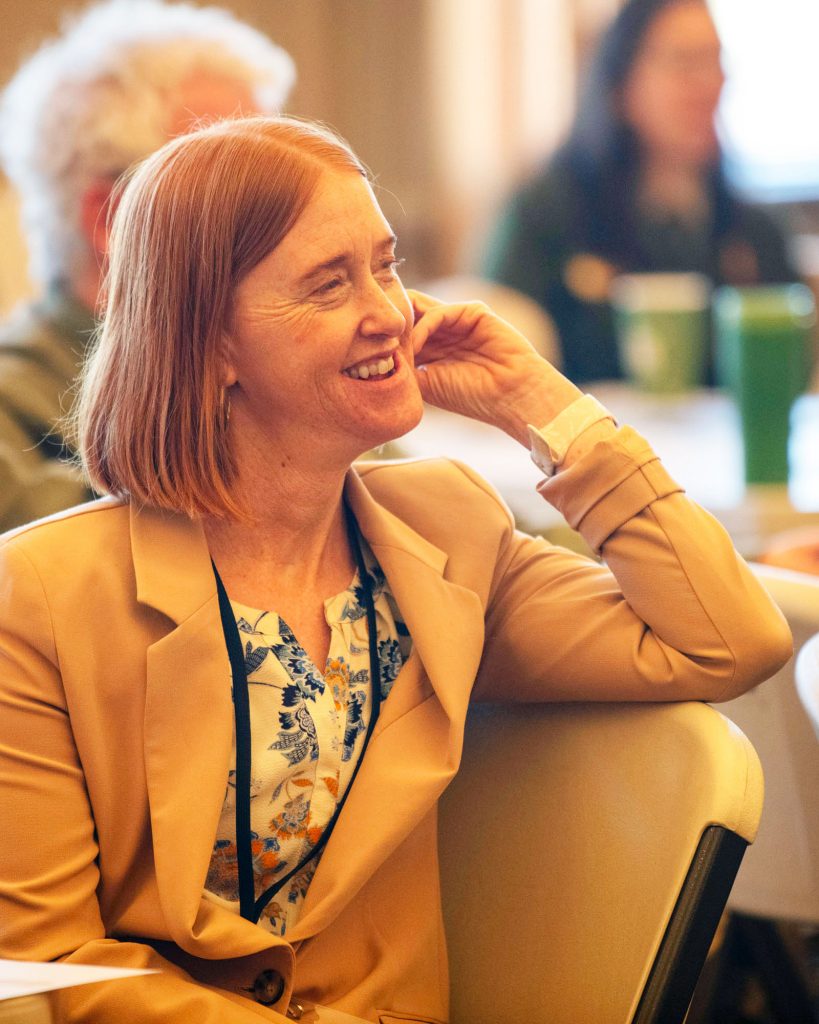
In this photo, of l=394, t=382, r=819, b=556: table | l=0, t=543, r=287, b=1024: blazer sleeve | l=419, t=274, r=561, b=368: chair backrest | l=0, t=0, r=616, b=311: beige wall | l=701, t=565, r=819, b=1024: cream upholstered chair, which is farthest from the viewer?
l=0, t=0, r=616, b=311: beige wall

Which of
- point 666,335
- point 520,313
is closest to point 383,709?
point 666,335

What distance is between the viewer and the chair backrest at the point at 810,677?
1204 millimetres

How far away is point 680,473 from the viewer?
2264mm

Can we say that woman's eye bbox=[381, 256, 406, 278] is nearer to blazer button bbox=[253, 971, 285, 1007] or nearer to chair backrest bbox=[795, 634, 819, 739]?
chair backrest bbox=[795, 634, 819, 739]

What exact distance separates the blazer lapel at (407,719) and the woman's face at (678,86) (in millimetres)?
2399

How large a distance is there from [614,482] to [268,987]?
1.84ft

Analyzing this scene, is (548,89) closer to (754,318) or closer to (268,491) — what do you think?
(754,318)

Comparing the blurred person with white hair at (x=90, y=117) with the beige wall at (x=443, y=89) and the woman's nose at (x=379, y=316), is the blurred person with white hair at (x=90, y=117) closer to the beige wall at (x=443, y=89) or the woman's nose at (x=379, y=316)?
the woman's nose at (x=379, y=316)

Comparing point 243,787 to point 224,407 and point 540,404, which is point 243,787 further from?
point 540,404

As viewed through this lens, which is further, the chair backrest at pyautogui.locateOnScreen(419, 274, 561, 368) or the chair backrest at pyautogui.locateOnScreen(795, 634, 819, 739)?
the chair backrest at pyautogui.locateOnScreen(419, 274, 561, 368)

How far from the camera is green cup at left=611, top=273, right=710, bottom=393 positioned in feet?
8.70

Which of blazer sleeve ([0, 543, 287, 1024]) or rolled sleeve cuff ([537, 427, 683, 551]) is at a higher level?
rolled sleeve cuff ([537, 427, 683, 551])

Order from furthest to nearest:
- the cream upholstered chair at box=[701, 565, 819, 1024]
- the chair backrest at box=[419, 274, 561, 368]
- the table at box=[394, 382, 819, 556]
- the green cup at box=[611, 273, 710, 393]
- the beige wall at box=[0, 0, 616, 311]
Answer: the beige wall at box=[0, 0, 616, 311], the chair backrest at box=[419, 274, 561, 368], the green cup at box=[611, 273, 710, 393], the table at box=[394, 382, 819, 556], the cream upholstered chair at box=[701, 565, 819, 1024]

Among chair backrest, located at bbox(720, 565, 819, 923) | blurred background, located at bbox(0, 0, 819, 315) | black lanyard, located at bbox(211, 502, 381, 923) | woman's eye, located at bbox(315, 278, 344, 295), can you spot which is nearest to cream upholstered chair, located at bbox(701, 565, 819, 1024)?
chair backrest, located at bbox(720, 565, 819, 923)
